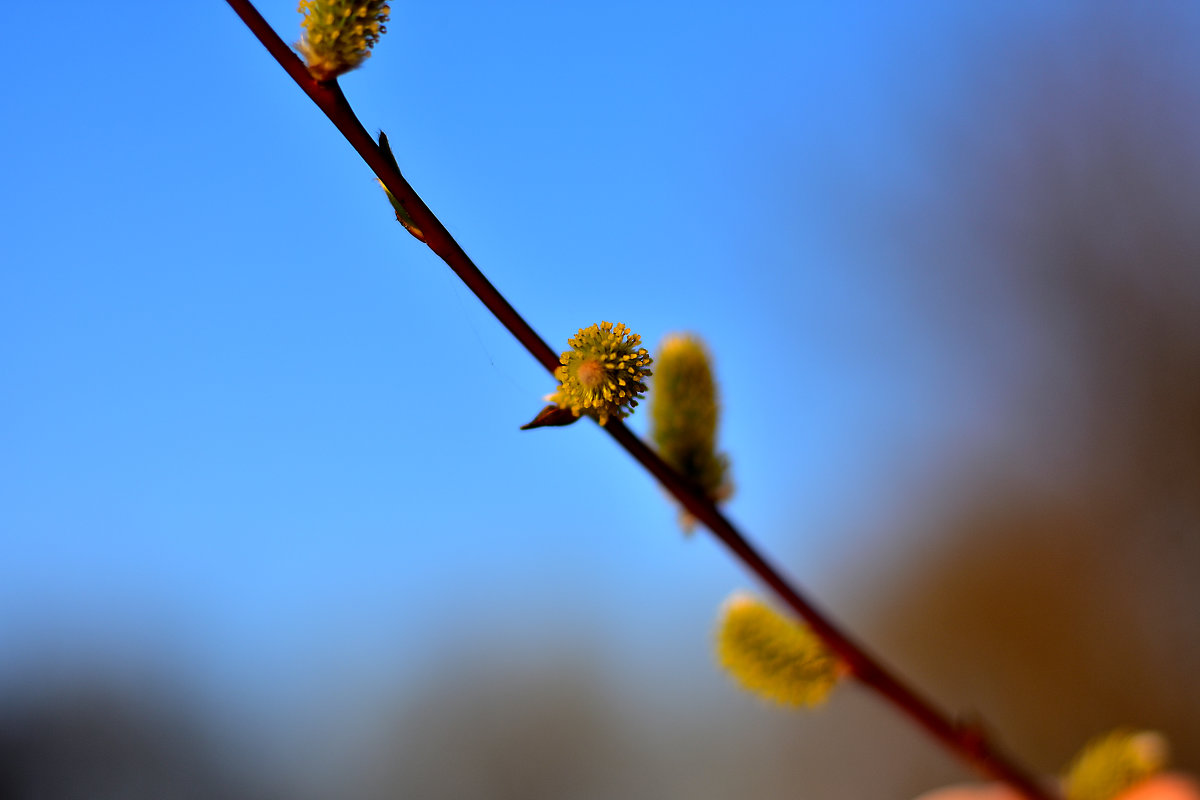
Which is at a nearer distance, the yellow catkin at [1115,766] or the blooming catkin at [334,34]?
the blooming catkin at [334,34]

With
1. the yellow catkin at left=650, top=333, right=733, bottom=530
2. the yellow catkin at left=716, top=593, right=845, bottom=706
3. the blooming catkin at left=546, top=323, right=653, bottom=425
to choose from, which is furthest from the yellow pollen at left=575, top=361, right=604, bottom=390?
the yellow catkin at left=716, top=593, right=845, bottom=706

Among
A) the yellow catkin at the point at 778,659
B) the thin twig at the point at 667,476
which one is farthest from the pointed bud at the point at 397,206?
the yellow catkin at the point at 778,659

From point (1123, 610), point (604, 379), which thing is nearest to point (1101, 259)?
point (1123, 610)

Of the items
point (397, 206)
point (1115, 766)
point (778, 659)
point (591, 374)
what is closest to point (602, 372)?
point (591, 374)

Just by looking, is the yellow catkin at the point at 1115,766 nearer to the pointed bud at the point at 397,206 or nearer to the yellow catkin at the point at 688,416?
the yellow catkin at the point at 688,416

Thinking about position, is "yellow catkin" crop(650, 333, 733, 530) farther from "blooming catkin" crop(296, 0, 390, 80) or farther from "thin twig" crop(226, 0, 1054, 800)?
"blooming catkin" crop(296, 0, 390, 80)

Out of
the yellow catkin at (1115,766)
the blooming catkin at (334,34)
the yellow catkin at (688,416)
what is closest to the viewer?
the blooming catkin at (334,34)

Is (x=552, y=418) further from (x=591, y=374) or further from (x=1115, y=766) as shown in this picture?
(x=1115, y=766)

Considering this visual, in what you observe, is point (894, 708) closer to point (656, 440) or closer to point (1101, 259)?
point (656, 440)
